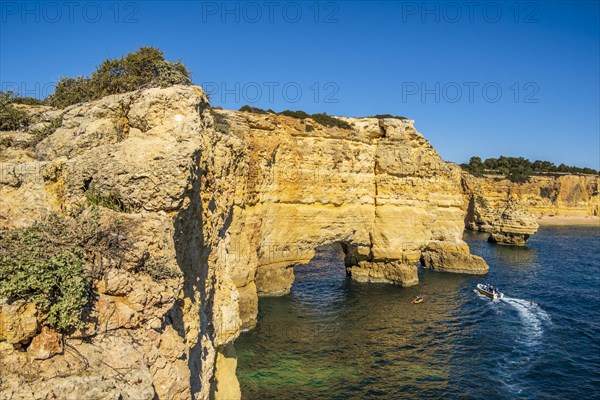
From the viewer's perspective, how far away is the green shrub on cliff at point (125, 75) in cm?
943

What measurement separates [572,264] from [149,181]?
54934 millimetres

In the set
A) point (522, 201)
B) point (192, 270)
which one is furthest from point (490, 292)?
point (522, 201)

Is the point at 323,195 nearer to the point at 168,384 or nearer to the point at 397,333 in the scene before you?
the point at 397,333

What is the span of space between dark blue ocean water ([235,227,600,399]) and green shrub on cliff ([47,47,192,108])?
40.9 ft

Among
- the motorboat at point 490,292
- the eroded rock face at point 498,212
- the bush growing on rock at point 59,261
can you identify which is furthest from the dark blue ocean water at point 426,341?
the eroded rock face at point 498,212

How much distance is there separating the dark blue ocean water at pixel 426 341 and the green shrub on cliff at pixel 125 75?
12.5 meters

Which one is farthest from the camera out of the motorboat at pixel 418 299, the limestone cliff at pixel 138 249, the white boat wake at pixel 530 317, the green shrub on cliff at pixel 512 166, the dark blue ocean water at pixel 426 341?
the green shrub on cliff at pixel 512 166

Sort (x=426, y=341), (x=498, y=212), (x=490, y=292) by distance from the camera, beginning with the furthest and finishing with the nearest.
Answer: (x=498, y=212)
(x=490, y=292)
(x=426, y=341)

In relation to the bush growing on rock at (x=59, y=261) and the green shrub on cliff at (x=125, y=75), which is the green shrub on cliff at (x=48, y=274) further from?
the green shrub on cliff at (x=125, y=75)

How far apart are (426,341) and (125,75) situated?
20.5 metres

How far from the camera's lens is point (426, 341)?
75.6ft

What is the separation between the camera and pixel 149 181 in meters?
6.24

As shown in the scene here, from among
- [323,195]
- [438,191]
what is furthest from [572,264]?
[323,195]

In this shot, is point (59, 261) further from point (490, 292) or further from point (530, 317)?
point (490, 292)
